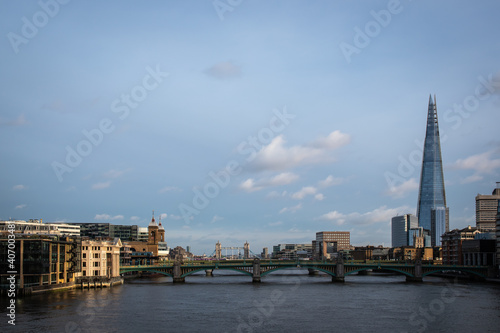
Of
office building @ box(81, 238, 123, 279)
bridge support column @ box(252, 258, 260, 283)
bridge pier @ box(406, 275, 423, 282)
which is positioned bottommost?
bridge pier @ box(406, 275, 423, 282)

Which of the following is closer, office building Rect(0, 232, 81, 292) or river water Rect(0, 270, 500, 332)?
river water Rect(0, 270, 500, 332)

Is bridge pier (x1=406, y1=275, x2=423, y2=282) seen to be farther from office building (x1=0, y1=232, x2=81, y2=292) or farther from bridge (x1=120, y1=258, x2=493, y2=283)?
office building (x1=0, y1=232, x2=81, y2=292)

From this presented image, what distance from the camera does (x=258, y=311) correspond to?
89375mm

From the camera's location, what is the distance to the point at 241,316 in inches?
3305

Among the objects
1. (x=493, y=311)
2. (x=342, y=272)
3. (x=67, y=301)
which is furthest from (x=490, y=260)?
(x=67, y=301)

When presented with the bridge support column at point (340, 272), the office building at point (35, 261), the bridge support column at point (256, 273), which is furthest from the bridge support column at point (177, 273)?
the bridge support column at point (340, 272)

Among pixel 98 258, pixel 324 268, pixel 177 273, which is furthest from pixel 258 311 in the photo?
pixel 324 268

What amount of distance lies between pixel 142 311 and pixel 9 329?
23.0 metres

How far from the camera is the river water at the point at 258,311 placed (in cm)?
7381

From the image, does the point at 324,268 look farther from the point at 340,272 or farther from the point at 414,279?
the point at 414,279

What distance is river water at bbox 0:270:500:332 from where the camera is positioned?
242 ft

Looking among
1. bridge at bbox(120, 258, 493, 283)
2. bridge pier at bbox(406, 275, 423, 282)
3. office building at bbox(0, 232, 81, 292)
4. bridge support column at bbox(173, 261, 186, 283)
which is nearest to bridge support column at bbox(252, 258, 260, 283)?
bridge at bbox(120, 258, 493, 283)

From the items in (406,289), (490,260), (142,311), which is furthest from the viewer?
(490,260)

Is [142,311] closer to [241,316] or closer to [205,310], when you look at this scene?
[205,310]
